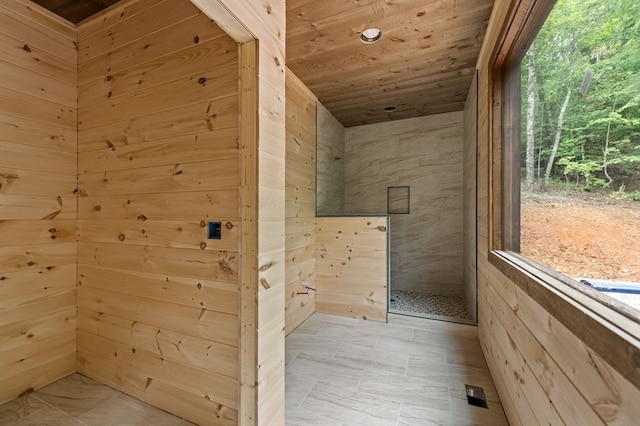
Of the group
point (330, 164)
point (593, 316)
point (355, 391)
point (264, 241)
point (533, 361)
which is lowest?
point (355, 391)

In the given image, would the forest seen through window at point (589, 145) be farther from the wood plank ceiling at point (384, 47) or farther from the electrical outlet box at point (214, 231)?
the electrical outlet box at point (214, 231)

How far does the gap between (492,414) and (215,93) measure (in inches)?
94.1

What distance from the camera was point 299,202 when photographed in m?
2.86

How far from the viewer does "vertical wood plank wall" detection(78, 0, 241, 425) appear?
139cm

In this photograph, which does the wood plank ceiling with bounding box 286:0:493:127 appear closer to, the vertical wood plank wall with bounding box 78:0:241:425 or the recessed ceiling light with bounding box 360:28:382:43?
the recessed ceiling light with bounding box 360:28:382:43

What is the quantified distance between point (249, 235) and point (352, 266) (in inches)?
78.2

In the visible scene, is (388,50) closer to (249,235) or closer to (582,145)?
(582,145)

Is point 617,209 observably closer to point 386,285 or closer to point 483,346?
point 483,346

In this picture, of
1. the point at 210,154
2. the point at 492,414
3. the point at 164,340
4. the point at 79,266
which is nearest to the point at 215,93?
the point at 210,154

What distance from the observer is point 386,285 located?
287 cm

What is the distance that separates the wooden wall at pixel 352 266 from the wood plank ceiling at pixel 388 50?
1511 mm

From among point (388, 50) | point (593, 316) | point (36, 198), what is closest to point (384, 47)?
point (388, 50)

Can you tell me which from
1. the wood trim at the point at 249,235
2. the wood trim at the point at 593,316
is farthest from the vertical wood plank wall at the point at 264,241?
the wood trim at the point at 593,316

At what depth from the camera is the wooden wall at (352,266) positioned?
2.88 metres
